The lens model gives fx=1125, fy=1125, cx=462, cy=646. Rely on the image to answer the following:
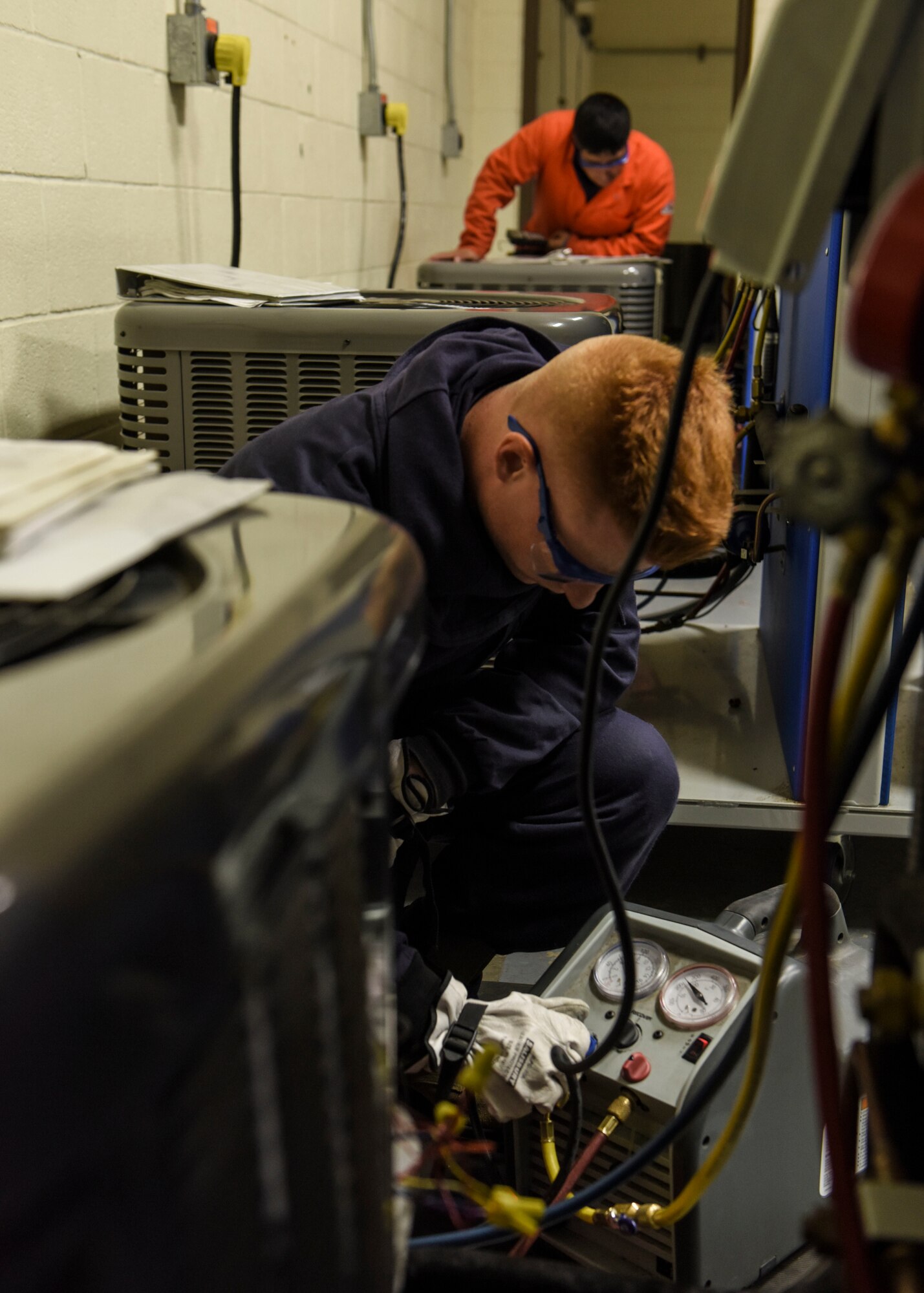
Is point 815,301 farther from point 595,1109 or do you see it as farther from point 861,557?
point 861,557

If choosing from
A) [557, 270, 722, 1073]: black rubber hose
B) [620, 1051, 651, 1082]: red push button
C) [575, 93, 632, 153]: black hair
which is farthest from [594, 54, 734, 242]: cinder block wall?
[557, 270, 722, 1073]: black rubber hose

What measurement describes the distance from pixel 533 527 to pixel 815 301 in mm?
609

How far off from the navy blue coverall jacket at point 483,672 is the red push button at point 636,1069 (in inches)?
10.3

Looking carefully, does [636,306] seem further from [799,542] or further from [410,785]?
[410,785]

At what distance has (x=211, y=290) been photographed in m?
1.51

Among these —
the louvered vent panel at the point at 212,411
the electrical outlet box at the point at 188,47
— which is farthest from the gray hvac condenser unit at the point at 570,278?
the louvered vent panel at the point at 212,411

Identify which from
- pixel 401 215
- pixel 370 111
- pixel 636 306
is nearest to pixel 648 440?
pixel 636 306

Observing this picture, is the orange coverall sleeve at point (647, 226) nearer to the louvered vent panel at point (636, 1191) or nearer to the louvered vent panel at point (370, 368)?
the louvered vent panel at point (370, 368)

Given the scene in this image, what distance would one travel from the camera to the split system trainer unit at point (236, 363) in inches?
56.1

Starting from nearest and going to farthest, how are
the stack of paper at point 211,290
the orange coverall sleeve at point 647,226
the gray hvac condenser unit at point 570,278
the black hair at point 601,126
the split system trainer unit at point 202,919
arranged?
the split system trainer unit at point 202,919 < the stack of paper at point 211,290 < the gray hvac condenser unit at point 570,278 < the black hair at point 601,126 < the orange coverall sleeve at point 647,226

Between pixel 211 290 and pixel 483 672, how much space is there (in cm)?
63

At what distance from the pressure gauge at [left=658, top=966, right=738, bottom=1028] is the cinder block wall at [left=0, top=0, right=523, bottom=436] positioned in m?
1.13

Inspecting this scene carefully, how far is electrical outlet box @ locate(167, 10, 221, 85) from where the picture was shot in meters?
1.92

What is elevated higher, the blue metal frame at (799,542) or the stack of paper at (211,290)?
the stack of paper at (211,290)
